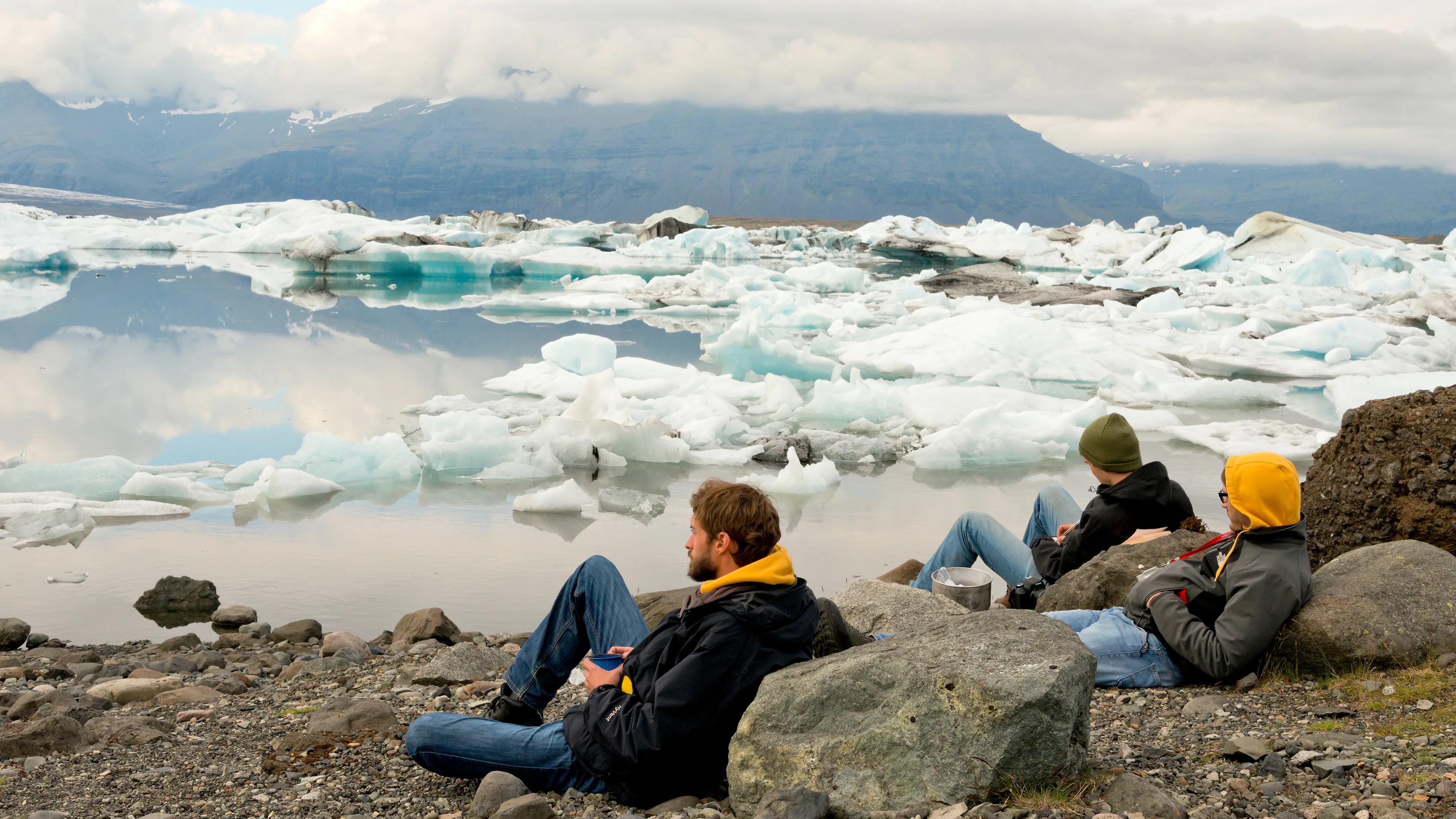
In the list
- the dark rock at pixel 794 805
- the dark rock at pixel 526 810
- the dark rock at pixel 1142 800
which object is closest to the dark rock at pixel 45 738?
the dark rock at pixel 526 810

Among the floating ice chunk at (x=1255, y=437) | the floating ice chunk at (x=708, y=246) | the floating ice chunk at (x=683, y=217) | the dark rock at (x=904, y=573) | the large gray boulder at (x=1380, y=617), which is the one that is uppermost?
the floating ice chunk at (x=683, y=217)

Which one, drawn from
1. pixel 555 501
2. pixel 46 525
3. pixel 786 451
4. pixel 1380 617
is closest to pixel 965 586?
pixel 1380 617

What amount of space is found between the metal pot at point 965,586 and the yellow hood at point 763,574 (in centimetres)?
183

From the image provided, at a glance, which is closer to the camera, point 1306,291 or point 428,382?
point 428,382

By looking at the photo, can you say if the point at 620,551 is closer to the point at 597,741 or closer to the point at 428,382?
the point at 597,741

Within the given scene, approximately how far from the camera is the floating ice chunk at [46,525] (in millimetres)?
5934

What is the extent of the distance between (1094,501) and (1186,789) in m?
1.76

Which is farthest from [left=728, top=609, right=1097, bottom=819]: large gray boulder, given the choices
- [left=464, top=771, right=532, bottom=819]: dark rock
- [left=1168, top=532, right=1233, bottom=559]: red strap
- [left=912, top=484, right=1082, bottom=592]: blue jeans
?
[left=912, top=484, right=1082, bottom=592]: blue jeans

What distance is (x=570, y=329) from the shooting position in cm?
1905

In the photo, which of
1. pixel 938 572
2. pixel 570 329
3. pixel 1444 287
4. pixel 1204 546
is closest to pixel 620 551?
pixel 938 572

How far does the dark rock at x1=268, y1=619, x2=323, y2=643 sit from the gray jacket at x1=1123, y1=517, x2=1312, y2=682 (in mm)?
3333

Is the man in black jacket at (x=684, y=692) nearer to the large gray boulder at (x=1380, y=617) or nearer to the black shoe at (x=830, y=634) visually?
the black shoe at (x=830, y=634)

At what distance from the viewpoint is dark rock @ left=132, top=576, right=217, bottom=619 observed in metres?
4.96

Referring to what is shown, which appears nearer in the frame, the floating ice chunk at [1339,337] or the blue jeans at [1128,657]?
the blue jeans at [1128,657]
